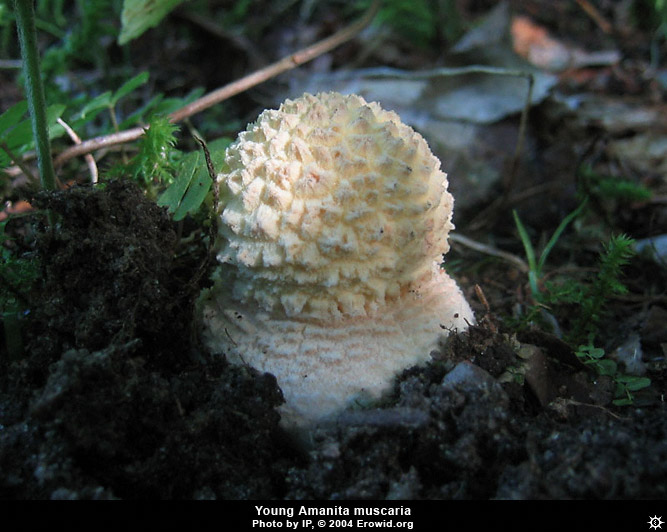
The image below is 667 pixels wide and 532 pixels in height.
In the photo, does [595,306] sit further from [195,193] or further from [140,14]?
[140,14]

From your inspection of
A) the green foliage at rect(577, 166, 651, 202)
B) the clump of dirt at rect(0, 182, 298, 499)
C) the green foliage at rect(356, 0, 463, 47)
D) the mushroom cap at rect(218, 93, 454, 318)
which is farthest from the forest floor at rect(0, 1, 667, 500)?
the green foliage at rect(356, 0, 463, 47)

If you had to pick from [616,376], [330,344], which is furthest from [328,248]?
[616,376]

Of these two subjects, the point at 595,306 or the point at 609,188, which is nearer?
the point at 595,306

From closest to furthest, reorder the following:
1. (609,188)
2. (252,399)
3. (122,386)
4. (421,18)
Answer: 1. (122,386)
2. (252,399)
3. (609,188)
4. (421,18)

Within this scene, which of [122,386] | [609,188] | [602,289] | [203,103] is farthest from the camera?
[609,188]

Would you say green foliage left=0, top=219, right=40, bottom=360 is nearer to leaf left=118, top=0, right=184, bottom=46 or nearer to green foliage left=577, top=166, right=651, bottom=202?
leaf left=118, top=0, right=184, bottom=46

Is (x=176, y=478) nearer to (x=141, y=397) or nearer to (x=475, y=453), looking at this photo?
(x=141, y=397)
